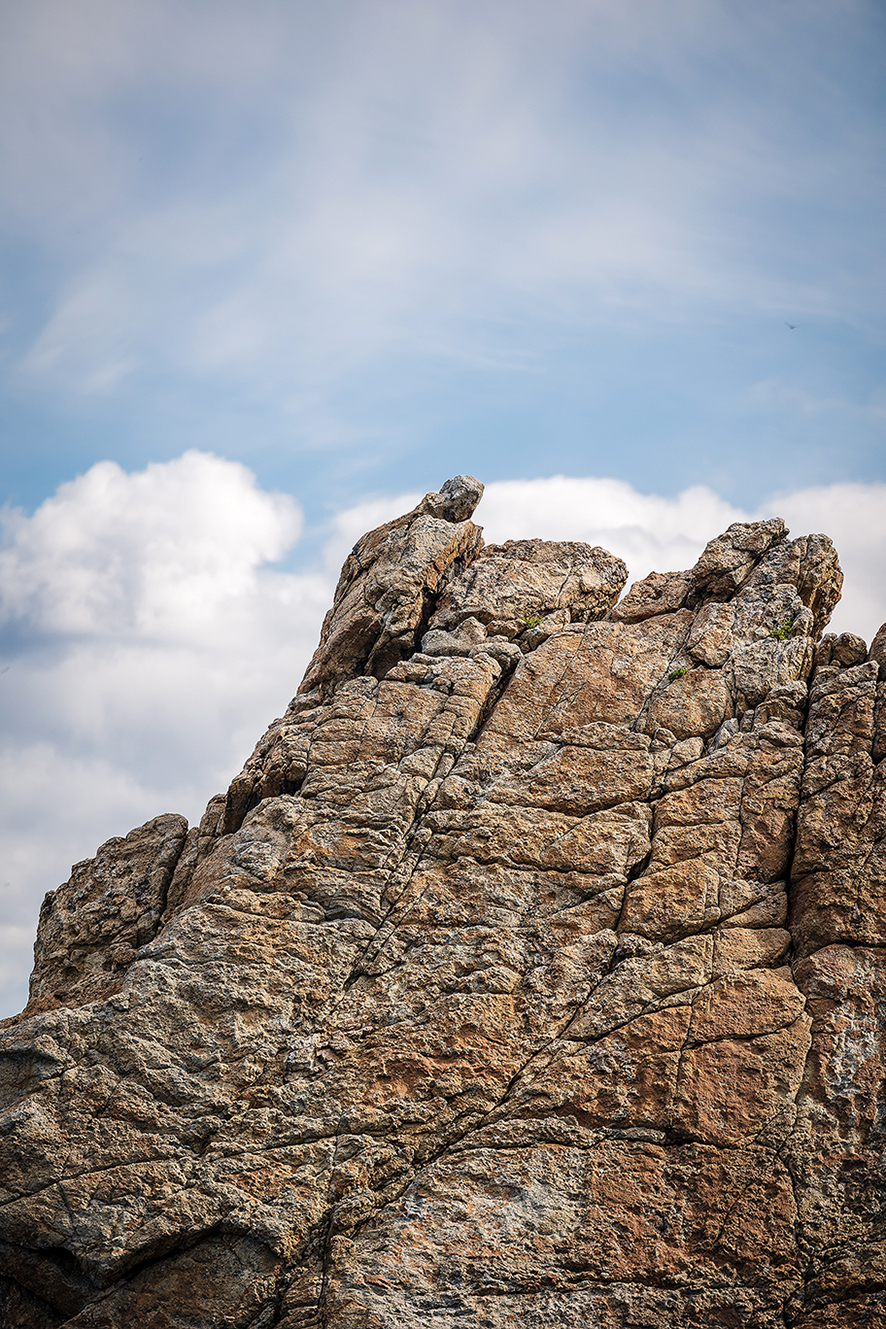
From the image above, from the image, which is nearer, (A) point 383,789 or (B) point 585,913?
(B) point 585,913

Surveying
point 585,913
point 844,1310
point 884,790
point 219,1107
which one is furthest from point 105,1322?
point 884,790

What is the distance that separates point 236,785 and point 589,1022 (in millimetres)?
7381

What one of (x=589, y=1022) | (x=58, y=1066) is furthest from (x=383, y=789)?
(x=58, y=1066)

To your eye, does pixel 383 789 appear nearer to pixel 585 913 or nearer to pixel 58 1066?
pixel 585 913

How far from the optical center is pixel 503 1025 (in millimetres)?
14023

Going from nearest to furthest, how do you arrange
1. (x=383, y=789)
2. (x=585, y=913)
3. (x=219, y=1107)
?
(x=219, y=1107), (x=585, y=913), (x=383, y=789)

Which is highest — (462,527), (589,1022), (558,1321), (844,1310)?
(462,527)

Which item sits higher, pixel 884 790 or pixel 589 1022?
pixel 884 790

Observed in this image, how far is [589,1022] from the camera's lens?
13.9m

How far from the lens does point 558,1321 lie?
39.7 feet

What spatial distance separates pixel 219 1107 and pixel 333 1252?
7.62 feet

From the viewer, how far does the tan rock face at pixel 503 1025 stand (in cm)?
1249

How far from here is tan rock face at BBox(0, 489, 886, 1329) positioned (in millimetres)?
12492

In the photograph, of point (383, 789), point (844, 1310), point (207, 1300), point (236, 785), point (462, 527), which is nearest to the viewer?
point (844, 1310)
